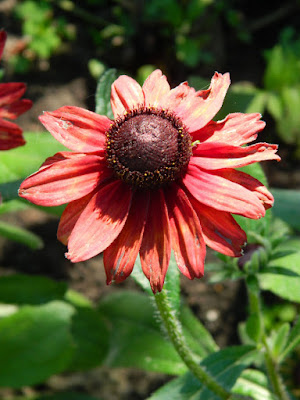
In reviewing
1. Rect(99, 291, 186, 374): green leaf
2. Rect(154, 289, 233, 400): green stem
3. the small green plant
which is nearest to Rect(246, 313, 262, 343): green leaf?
Rect(154, 289, 233, 400): green stem

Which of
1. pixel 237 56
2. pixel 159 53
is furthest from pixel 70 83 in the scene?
pixel 237 56

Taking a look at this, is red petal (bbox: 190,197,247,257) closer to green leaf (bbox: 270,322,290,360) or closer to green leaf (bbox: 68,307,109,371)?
green leaf (bbox: 270,322,290,360)

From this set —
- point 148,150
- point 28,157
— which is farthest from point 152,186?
point 28,157

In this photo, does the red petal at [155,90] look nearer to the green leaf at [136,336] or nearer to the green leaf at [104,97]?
the green leaf at [104,97]

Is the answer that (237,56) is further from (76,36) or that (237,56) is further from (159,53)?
(76,36)

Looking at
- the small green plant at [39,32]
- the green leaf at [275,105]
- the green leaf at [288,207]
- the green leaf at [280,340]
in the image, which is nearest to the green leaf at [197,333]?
the green leaf at [280,340]

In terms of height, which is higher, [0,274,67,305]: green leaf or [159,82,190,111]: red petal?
[159,82,190,111]: red petal

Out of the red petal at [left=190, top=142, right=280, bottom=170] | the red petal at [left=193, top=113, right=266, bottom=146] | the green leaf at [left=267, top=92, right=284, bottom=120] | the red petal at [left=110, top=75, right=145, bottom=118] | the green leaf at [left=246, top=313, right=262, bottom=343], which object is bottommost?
the green leaf at [left=246, top=313, right=262, bottom=343]
